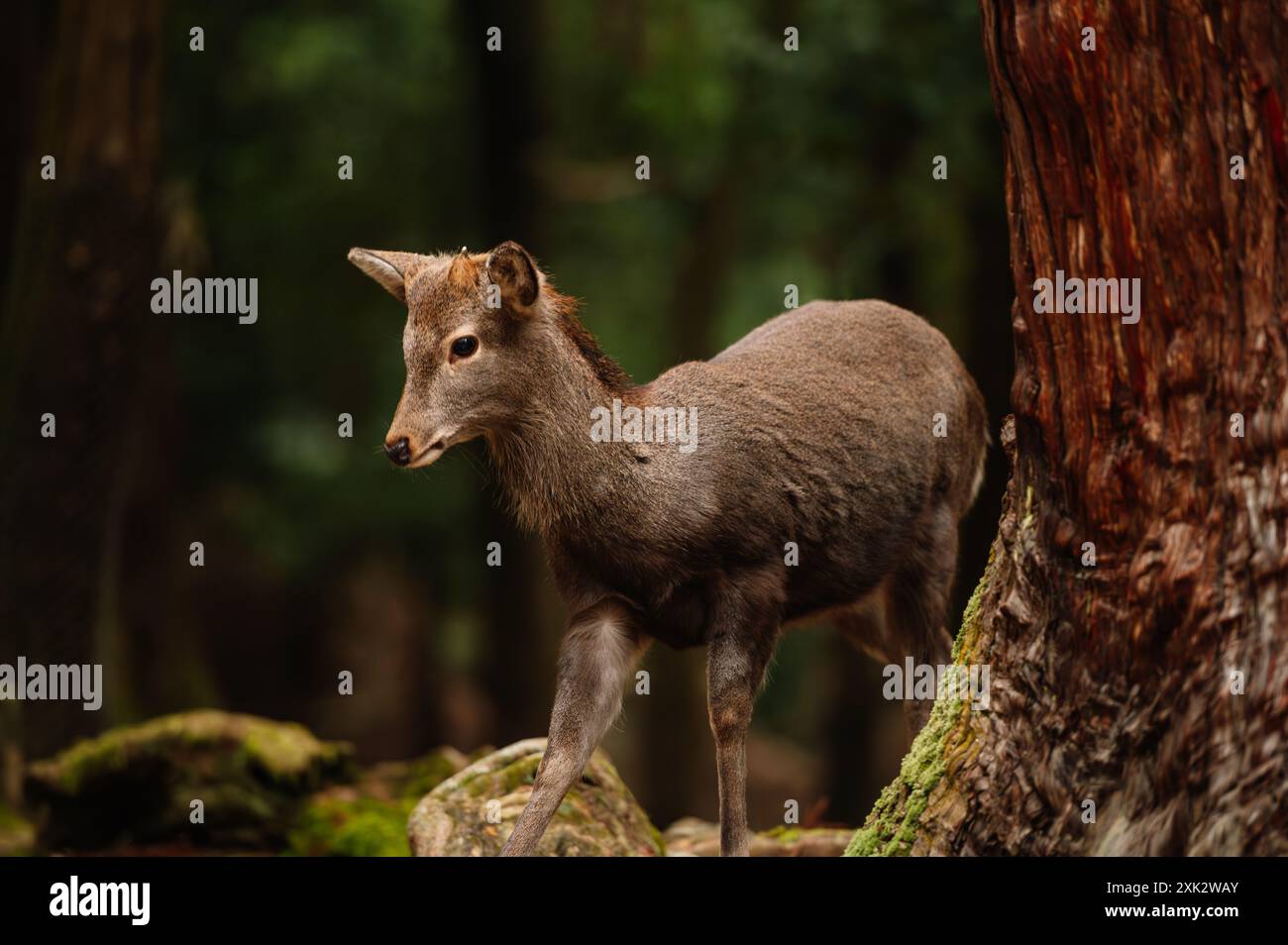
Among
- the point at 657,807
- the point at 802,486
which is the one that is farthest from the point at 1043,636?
the point at 657,807

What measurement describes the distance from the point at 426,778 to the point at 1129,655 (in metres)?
5.84

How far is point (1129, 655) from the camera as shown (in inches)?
247

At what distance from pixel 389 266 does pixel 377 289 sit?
44.5 ft

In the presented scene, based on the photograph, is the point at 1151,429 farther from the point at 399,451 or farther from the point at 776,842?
the point at 776,842

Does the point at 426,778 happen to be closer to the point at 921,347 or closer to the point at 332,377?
the point at 921,347

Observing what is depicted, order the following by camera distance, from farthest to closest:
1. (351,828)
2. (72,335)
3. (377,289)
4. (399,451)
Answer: (377,289) → (72,335) → (351,828) → (399,451)

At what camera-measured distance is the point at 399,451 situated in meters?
7.32

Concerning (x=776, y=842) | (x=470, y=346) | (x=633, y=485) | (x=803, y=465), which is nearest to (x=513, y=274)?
(x=470, y=346)

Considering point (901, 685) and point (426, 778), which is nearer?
point (901, 685)

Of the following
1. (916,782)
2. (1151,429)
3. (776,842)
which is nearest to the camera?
(1151,429)

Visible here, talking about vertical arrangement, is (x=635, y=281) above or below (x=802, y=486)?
above

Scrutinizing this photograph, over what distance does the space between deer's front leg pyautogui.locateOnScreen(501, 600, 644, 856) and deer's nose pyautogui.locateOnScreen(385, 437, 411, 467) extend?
1.22m

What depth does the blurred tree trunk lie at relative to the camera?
12453mm

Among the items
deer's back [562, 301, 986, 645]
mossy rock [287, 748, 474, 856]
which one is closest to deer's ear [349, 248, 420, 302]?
deer's back [562, 301, 986, 645]
